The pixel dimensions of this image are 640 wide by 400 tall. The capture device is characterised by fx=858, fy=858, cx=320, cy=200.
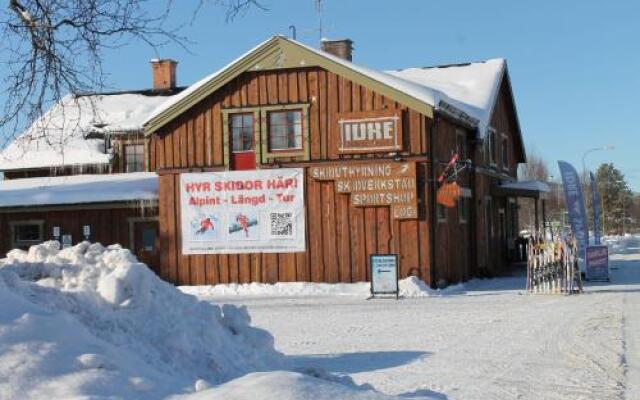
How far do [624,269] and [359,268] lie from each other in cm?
1149

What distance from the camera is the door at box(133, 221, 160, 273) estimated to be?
26344mm

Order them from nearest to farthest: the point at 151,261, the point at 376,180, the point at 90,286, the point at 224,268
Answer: the point at 90,286
the point at 376,180
the point at 224,268
the point at 151,261

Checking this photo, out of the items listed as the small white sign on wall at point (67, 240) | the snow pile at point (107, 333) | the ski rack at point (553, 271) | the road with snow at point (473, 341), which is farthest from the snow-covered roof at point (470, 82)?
the snow pile at point (107, 333)

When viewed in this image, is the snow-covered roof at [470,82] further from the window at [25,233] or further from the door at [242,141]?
the window at [25,233]

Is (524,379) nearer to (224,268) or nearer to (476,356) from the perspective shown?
(476,356)

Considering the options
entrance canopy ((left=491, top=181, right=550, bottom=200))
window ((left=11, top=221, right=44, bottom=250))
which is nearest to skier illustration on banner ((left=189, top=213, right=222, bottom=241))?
window ((left=11, top=221, right=44, bottom=250))

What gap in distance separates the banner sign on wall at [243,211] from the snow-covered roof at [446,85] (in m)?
2.59

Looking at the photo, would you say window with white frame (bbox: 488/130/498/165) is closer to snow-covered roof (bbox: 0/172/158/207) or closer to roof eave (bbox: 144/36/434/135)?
roof eave (bbox: 144/36/434/135)

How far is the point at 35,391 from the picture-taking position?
17.9 ft

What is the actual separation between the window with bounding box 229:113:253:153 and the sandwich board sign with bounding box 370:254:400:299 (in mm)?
5930

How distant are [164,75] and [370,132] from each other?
1539 centimetres

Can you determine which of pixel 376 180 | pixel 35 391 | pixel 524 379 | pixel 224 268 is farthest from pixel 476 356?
pixel 224 268

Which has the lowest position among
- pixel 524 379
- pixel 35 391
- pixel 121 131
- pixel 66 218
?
pixel 524 379

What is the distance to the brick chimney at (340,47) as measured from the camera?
28156 mm
